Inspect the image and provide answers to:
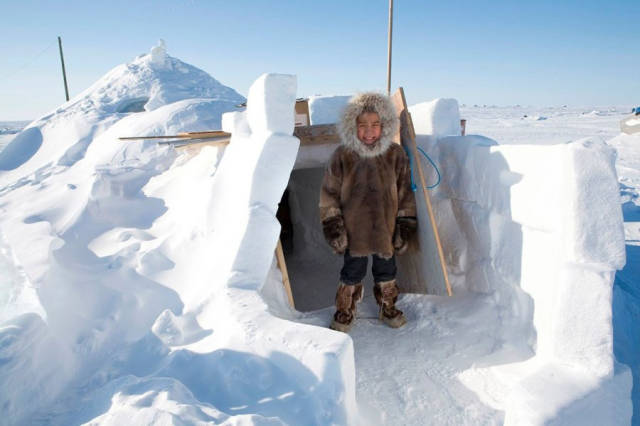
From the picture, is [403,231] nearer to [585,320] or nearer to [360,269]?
[360,269]

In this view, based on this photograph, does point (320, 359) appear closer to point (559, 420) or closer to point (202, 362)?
point (202, 362)

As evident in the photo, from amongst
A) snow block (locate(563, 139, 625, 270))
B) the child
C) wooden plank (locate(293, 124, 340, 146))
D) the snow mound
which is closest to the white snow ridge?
snow block (locate(563, 139, 625, 270))

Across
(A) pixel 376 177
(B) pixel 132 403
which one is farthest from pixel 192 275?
(A) pixel 376 177

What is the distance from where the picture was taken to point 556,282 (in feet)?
6.49

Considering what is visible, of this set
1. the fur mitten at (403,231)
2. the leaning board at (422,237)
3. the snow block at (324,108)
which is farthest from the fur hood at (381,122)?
the snow block at (324,108)

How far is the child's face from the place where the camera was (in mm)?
2625

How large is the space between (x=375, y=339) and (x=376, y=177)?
1100 millimetres

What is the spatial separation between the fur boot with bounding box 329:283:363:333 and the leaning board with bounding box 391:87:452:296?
21.4 inches

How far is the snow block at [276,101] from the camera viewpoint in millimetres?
2422

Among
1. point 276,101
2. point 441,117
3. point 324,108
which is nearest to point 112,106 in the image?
point 324,108

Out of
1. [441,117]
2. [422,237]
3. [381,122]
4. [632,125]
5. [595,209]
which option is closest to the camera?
[595,209]

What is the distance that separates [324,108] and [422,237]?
3.08m

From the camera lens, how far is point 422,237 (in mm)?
2932

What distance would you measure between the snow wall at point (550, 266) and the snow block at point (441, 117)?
1.20ft
